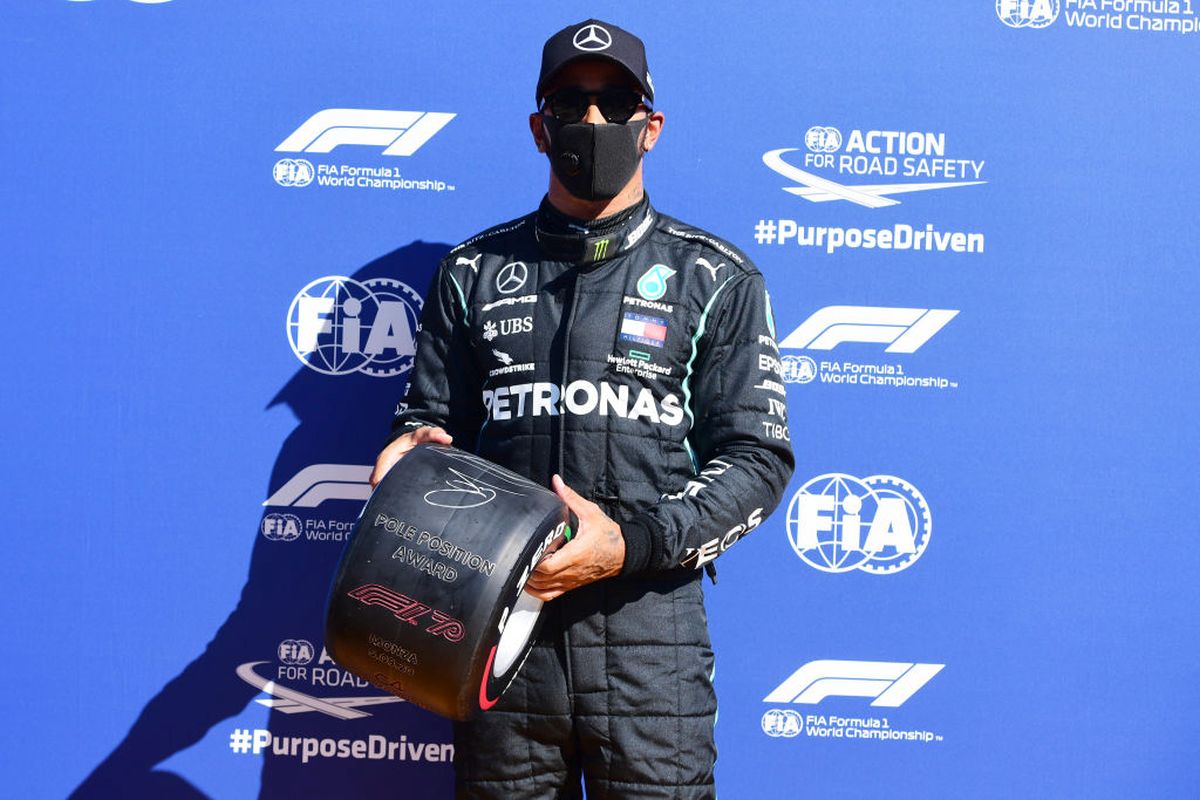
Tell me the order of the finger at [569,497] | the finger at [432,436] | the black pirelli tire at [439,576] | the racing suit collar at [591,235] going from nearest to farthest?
1. the black pirelli tire at [439,576]
2. the finger at [569,497]
3. the finger at [432,436]
4. the racing suit collar at [591,235]

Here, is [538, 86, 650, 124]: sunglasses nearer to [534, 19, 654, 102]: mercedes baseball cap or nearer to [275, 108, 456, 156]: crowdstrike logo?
[534, 19, 654, 102]: mercedes baseball cap

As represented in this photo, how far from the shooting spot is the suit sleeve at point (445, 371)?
1885 millimetres

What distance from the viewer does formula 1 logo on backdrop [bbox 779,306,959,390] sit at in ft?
7.50

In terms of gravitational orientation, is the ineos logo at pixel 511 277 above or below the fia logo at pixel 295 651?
above

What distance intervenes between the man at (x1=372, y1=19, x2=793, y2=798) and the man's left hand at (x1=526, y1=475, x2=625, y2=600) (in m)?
0.05

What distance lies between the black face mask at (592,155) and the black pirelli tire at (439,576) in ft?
1.64

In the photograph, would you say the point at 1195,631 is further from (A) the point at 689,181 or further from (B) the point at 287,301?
(B) the point at 287,301

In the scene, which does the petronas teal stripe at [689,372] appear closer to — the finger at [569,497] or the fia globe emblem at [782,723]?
the finger at [569,497]

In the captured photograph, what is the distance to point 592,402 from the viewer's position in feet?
5.76

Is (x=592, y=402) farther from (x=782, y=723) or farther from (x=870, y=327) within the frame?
(x=782, y=723)

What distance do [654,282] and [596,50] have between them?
1.23 ft

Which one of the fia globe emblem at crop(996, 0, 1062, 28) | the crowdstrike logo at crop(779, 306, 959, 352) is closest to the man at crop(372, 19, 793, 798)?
the crowdstrike logo at crop(779, 306, 959, 352)

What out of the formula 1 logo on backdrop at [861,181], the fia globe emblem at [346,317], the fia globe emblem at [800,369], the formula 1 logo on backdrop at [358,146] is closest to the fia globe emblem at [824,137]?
the formula 1 logo on backdrop at [861,181]

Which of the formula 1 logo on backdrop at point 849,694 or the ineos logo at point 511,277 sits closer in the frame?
the ineos logo at point 511,277
